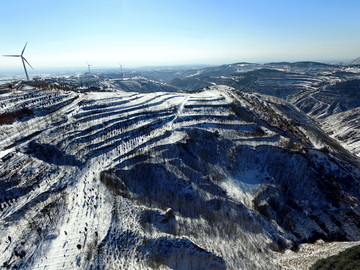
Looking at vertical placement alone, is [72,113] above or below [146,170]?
above

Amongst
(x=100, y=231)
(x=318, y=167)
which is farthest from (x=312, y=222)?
(x=100, y=231)

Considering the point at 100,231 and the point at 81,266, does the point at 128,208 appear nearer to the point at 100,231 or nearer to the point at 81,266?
the point at 100,231

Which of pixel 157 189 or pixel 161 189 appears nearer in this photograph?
pixel 157 189
